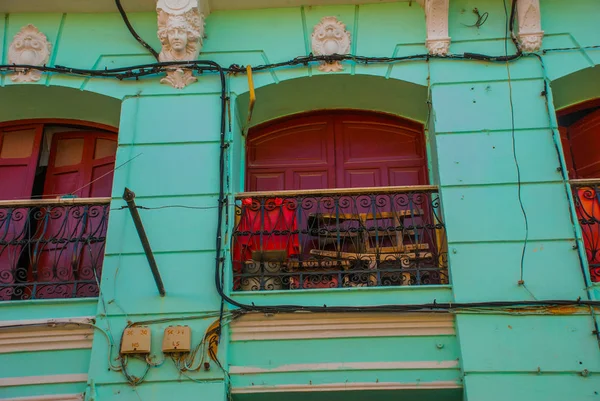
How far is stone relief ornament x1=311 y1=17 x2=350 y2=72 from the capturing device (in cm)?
752

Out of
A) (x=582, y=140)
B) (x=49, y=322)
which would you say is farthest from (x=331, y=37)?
(x=49, y=322)

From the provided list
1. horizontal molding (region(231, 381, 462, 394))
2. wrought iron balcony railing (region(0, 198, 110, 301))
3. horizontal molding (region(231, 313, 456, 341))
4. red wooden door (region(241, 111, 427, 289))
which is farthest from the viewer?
red wooden door (region(241, 111, 427, 289))

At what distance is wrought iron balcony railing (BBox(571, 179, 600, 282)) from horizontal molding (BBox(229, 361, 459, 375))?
5.65 feet

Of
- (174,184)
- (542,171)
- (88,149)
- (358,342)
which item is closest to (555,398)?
(358,342)

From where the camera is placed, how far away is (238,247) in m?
6.89

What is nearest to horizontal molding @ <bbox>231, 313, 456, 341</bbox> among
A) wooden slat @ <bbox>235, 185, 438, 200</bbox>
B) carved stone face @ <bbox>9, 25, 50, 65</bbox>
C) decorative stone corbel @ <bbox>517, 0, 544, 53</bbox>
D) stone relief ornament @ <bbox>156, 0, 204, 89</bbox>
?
wooden slat @ <bbox>235, 185, 438, 200</bbox>

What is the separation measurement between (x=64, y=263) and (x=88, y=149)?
1.55 metres

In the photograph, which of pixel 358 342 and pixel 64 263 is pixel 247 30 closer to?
pixel 64 263

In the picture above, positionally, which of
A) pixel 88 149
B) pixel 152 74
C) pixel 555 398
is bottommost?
pixel 555 398

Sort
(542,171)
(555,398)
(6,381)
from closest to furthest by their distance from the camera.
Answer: (555,398) → (6,381) → (542,171)

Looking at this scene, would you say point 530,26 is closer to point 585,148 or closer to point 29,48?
point 585,148

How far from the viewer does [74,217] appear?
7012 mm

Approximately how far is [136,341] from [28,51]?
3.55 metres

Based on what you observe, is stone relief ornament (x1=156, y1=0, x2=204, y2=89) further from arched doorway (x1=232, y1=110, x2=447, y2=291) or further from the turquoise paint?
arched doorway (x1=232, y1=110, x2=447, y2=291)
